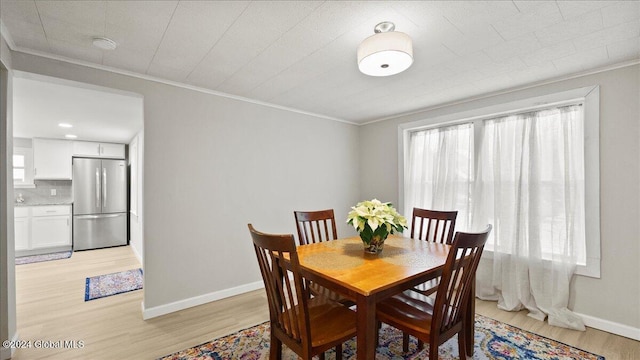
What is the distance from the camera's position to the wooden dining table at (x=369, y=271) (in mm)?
1410

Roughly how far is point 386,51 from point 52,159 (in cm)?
705

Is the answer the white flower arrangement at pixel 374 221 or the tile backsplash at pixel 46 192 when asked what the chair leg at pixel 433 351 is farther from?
the tile backsplash at pixel 46 192

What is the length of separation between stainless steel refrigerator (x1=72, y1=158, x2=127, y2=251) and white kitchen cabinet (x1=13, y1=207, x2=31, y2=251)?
69 centimetres

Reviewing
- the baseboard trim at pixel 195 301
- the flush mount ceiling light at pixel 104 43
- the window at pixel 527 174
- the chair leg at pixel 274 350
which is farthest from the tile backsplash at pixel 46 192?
the window at pixel 527 174

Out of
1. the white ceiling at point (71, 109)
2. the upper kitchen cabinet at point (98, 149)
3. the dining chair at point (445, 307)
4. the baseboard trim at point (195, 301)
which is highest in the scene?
the white ceiling at point (71, 109)

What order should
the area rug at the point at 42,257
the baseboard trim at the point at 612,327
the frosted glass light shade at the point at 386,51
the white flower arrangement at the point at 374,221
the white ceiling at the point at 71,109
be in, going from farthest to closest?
the area rug at the point at 42,257, the white ceiling at the point at 71,109, the baseboard trim at the point at 612,327, the white flower arrangement at the point at 374,221, the frosted glass light shade at the point at 386,51

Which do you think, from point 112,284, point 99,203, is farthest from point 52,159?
point 112,284

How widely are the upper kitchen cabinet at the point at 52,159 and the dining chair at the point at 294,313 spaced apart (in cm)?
635

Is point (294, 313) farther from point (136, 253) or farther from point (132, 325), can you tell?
point (136, 253)

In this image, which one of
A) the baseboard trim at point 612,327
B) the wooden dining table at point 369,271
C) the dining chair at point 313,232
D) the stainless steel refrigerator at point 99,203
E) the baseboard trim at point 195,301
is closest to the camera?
the wooden dining table at point 369,271

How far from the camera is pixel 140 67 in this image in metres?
2.50

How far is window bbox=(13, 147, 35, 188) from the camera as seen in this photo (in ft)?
17.9

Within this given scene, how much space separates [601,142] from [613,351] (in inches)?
68.4

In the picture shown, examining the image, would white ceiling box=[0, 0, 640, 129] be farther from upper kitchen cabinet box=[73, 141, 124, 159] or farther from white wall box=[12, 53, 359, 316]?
upper kitchen cabinet box=[73, 141, 124, 159]
